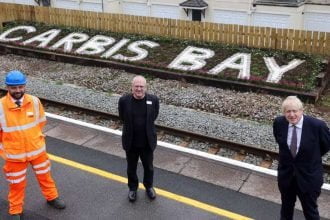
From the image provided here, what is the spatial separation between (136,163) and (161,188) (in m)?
0.84

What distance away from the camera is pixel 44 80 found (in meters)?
13.4

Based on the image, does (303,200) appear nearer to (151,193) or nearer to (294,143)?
(294,143)

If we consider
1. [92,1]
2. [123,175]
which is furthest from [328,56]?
[92,1]

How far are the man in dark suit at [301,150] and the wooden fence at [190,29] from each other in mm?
10054

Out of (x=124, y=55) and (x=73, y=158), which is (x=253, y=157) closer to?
(x=73, y=158)

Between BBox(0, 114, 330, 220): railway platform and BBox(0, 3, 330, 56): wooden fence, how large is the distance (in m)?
8.04

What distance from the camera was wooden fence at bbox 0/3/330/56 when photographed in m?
14.3

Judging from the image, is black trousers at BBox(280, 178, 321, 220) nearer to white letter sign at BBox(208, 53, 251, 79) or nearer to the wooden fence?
white letter sign at BBox(208, 53, 251, 79)

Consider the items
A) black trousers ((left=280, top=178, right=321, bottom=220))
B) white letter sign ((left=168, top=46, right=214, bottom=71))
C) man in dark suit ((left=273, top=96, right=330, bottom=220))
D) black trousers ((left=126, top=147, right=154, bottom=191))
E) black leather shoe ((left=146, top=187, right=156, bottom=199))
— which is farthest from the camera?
white letter sign ((left=168, top=46, right=214, bottom=71))

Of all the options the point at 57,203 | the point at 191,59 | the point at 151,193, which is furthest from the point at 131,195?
the point at 191,59

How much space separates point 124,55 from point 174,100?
4460 millimetres

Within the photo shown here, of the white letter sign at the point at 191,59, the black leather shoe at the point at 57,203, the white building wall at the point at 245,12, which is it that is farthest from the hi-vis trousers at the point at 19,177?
the white building wall at the point at 245,12

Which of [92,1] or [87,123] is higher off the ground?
[92,1]

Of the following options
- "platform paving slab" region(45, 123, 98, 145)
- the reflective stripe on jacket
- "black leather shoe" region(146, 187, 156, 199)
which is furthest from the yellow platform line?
the reflective stripe on jacket
